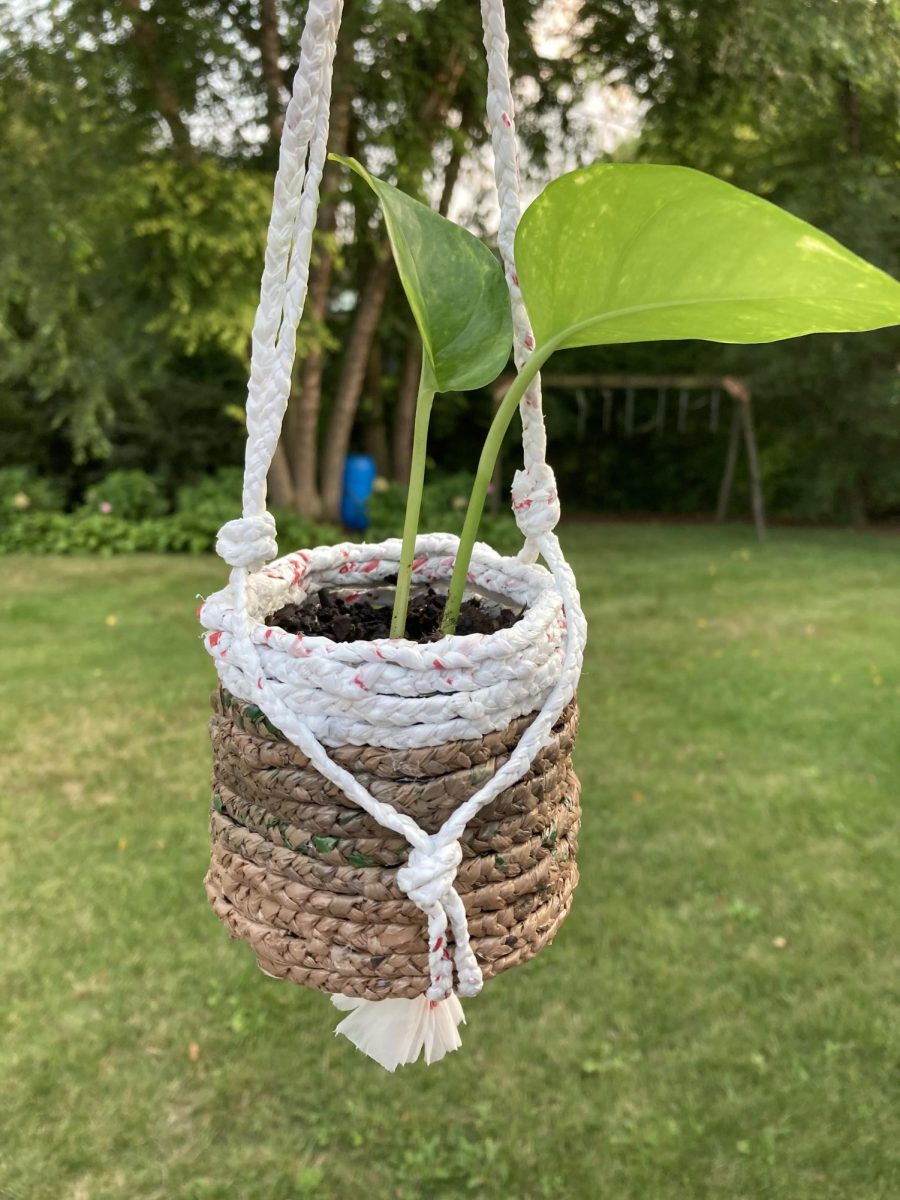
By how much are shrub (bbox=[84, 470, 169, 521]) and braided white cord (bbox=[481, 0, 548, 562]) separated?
5.28 metres

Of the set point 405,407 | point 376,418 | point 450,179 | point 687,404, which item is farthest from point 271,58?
point 687,404

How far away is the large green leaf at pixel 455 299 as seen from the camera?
1.69 feet

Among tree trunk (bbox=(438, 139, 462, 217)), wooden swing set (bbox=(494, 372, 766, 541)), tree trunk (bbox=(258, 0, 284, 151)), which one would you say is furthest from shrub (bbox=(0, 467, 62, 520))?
tree trunk (bbox=(438, 139, 462, 217))

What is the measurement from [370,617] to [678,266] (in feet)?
1.05

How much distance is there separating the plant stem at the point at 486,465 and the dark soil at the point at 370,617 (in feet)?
0.09

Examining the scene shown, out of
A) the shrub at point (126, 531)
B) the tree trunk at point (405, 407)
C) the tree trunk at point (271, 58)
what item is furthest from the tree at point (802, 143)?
the shrub at point (126, 531)

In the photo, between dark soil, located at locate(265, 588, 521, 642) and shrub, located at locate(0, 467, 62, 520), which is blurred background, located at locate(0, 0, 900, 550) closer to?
shrub, located at locate(0, 467, 62, 520)

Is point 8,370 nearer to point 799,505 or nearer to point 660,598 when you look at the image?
point 660,598

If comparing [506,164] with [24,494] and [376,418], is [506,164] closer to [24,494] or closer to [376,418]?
[24,494]

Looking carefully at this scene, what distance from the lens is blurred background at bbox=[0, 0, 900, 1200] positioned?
143cm

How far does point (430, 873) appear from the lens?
47 cm

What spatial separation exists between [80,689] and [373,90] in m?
3.22

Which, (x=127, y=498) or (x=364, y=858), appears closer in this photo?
(x=364, y=858)

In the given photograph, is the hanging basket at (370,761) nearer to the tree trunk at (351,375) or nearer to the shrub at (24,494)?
the tree trunk at (351,375)
